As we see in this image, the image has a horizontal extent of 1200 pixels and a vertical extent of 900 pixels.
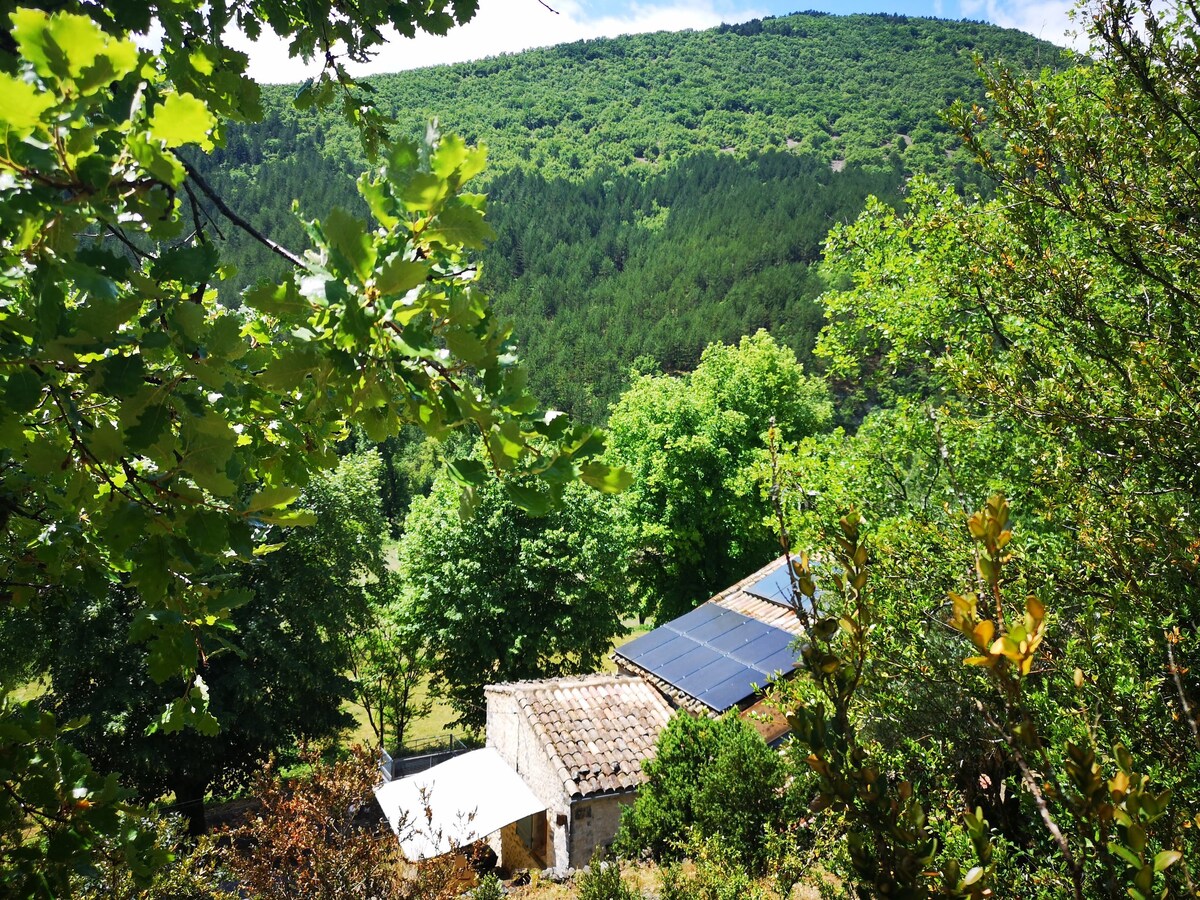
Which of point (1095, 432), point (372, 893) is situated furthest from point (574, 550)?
point (1095, 432)

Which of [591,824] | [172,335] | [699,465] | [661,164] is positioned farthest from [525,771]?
[661,164]

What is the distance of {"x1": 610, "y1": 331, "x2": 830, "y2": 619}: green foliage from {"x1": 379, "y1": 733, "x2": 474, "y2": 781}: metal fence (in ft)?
22.6

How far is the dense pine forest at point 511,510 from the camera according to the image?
4.08 ft

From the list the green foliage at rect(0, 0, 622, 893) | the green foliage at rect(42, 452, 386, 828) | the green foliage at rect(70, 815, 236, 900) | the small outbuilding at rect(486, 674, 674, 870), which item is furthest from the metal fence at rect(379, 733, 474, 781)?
the green foliage at rect(0, 0, 622, 893)

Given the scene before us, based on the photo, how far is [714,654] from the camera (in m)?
14.1

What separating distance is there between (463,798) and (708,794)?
5.24 m

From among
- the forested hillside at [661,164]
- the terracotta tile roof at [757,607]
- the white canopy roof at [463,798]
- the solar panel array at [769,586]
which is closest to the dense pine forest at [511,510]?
the white canopy roof at [463,798]

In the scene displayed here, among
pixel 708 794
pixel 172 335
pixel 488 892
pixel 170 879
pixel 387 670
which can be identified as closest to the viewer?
pixel 172 335

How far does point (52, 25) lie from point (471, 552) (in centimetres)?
1649

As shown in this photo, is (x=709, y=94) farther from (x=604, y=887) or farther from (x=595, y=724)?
(x=604, y=887)

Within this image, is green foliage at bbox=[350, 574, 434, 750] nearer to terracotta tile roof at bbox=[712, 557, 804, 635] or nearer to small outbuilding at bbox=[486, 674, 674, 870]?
small outbuilding at bbox=[486, 674, 674, 870]

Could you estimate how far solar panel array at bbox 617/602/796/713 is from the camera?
41.9ft

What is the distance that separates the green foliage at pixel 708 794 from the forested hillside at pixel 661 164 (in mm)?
8543

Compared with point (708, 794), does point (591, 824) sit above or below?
below
